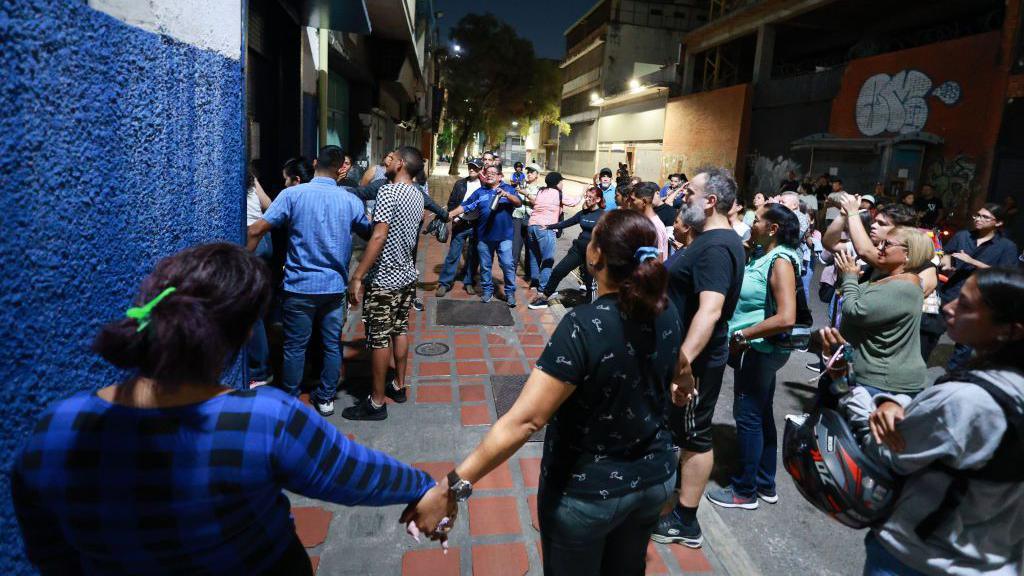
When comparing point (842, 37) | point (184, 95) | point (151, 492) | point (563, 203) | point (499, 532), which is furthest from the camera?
point (842, 37)

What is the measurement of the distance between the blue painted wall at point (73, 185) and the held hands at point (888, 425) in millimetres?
2514

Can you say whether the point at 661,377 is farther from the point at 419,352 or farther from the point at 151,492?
the point at 419,352

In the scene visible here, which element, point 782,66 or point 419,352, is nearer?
point 419,352

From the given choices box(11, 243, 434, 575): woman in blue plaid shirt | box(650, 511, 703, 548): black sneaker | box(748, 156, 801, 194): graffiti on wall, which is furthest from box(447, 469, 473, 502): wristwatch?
box(748, 156, 801, 194): graffiti on wall

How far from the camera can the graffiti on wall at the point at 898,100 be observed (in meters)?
14.3

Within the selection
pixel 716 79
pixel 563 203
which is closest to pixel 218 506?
pixel 563 203

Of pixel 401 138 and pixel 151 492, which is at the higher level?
pixel 401 138

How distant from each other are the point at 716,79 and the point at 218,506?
2906 centimetres

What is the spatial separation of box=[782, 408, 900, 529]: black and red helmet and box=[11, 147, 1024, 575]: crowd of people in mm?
46

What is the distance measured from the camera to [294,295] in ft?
13.7

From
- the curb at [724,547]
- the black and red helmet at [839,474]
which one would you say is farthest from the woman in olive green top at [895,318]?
the black and red helmet at [839,474]

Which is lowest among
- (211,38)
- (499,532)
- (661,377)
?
(499,532)

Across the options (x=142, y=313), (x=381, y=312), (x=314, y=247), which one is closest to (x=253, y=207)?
(x=314, y=247)

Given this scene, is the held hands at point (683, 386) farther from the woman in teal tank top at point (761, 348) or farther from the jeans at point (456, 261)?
the jeans at point (456, 261)
